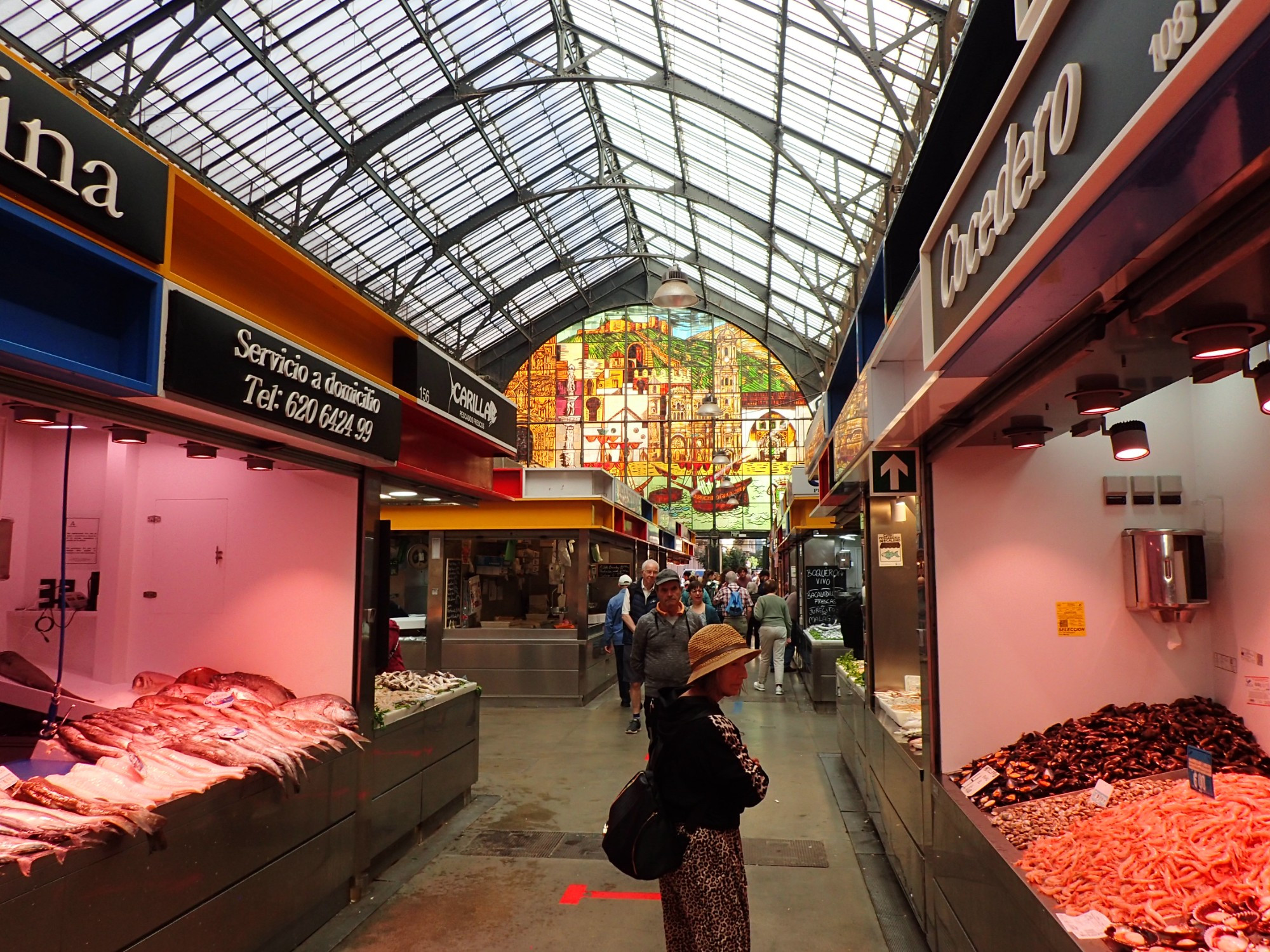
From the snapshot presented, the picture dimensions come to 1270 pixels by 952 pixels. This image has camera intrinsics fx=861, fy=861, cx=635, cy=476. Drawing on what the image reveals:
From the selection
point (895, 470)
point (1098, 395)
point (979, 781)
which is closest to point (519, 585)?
point (895, 470)

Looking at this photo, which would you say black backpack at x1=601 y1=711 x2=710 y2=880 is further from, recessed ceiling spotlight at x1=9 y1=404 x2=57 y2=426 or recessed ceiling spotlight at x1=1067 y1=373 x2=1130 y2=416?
recessed ceiling spotlight at x1=9 y1=404 x2=57 y2=426

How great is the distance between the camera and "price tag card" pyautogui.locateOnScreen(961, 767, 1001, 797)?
3.33m

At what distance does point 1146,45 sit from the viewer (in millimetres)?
1195

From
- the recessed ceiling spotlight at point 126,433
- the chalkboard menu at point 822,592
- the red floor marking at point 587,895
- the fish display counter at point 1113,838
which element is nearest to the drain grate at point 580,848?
the red floor marking at point 587,895

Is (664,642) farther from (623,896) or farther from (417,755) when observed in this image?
(623,896)

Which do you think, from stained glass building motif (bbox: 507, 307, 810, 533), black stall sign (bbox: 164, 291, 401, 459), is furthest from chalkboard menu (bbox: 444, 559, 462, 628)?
stained glass building motif (bbox: 507, 307, 810, 533)

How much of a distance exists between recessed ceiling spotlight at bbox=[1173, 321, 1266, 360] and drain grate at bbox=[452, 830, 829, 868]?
3744 millimetres

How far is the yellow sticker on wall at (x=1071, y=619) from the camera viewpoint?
3.71 metres

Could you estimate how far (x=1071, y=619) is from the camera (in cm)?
371

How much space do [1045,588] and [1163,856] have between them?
60.0 inches

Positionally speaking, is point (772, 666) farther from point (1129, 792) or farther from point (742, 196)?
point (742, 196)

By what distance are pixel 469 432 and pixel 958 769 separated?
343 cm

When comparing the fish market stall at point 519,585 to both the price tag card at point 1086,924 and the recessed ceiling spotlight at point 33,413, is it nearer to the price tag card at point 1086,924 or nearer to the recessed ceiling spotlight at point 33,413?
the recessed ceiling spotlight at point 33,413

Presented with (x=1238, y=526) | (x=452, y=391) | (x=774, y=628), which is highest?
(x=452, y=391)
